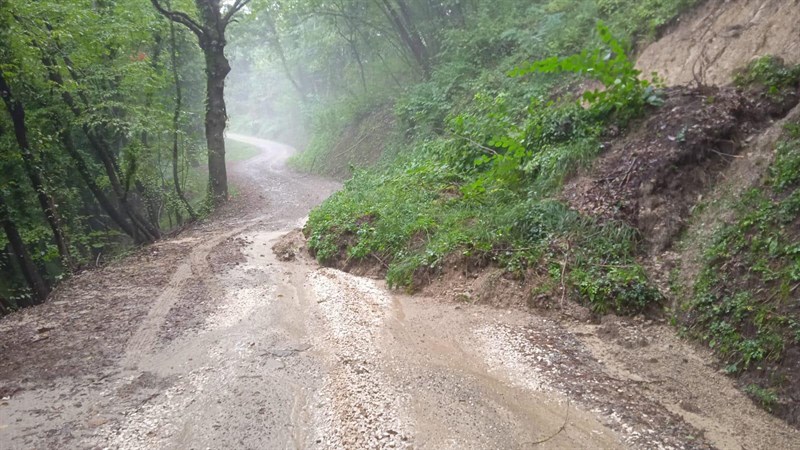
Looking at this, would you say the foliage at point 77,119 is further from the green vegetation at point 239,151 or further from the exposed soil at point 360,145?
the green vegetation at point 239,151


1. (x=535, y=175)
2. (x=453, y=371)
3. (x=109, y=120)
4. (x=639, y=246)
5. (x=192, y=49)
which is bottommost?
(x=453, y=371)

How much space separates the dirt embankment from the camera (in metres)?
6.48

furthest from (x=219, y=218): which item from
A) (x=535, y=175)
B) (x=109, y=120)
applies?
(x=535, y=175)

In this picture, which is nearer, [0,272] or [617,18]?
[617,18]

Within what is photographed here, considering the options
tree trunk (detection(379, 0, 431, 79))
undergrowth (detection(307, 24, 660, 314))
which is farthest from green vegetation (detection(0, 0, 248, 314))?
Answer: undergrowth (detection(307, 24, 660, 314))

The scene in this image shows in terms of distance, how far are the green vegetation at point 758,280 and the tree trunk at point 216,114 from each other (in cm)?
1428

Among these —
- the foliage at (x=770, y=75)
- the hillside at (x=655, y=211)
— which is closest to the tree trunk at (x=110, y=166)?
the hillside at (x=655, y=211)

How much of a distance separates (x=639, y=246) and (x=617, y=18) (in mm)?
7057

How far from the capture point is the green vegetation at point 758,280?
3818 millimetres

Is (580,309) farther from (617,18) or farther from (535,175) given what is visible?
(617,18)

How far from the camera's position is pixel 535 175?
7.63 metres

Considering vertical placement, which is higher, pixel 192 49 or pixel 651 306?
pixel 192 49

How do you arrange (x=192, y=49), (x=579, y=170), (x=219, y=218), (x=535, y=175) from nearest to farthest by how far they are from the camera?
1. (x=579, y=170)
2. (x=535, y=175)
3. (x=219, y=218)
4. (x=192, y=49)

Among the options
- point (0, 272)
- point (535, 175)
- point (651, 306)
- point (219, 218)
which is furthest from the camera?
point (219, 218)
